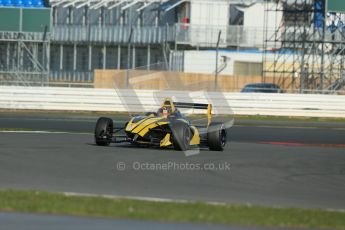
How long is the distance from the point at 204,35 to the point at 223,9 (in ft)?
9.63

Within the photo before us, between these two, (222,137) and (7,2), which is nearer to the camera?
(222,137)

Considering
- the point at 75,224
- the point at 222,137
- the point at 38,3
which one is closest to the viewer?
the point at 75,224

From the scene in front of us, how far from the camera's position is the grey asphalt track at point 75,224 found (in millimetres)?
9009

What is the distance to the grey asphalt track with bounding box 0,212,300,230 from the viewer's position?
9009 millimetres

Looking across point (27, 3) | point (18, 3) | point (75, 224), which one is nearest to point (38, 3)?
point (27, 3)

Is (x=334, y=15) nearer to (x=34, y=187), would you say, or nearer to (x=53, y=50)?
(x=53, y=50)

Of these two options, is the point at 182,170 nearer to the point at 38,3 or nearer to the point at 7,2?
the point at 38,3

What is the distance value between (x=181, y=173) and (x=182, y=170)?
44 cm

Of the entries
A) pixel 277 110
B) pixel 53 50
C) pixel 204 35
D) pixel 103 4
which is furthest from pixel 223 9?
pixel 277 110

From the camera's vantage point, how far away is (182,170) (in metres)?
14.9

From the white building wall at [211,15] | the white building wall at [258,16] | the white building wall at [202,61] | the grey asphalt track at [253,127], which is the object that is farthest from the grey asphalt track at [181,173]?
the white building wall at [258,16]

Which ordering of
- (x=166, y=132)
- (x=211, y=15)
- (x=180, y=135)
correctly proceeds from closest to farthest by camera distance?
1. (x=180, y=135)
2. (x=166, y=132)
3. (x=211, y=15)

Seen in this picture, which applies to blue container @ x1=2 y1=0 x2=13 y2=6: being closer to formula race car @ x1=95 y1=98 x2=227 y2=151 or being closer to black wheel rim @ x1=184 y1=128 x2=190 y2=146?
formula race car @ x1=95 y1=98 x2=227 y2=151

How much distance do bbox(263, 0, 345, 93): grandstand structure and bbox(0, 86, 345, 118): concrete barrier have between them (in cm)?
827
